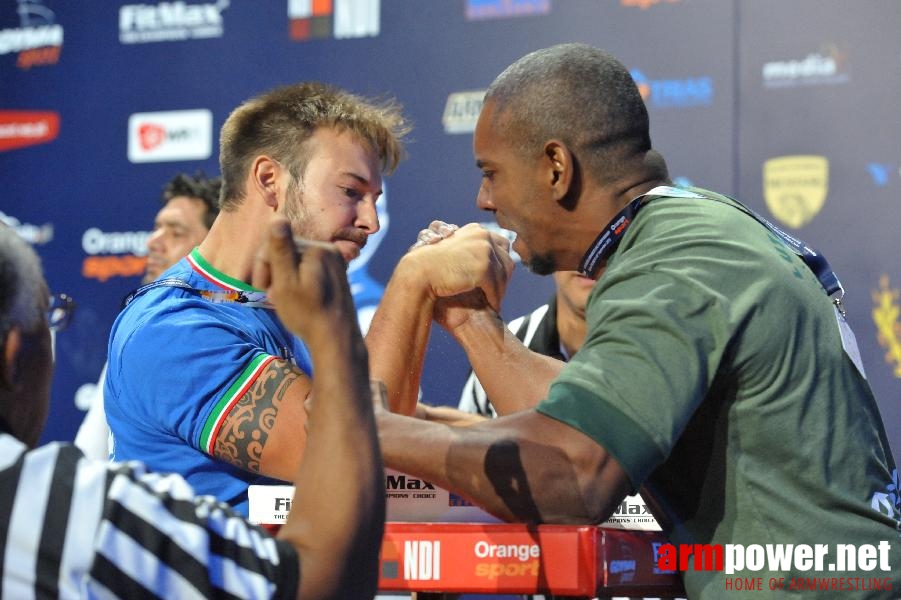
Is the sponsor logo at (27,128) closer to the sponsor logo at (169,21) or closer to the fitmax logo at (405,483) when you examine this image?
the sponsor logo at (169,21)

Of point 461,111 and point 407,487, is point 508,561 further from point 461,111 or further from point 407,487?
point 461,111

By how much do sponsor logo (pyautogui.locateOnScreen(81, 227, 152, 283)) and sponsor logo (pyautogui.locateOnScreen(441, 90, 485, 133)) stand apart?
1.37 metres

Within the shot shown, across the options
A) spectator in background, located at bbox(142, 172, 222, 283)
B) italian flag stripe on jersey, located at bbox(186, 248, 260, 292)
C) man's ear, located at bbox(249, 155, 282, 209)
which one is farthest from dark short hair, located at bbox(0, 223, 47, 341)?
spectator in background, located at bbox(142, 172, 222, 283)

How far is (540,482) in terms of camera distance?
1360mm

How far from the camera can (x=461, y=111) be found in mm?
4238

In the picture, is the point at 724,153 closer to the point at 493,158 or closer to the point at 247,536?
the point at 493,158

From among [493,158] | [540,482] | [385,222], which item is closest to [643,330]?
[540,482]

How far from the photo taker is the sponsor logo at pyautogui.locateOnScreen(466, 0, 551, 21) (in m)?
4.16

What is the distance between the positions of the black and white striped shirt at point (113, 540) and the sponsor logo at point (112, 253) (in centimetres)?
370

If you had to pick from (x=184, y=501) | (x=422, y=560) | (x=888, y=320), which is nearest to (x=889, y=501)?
(x=422, y=560)

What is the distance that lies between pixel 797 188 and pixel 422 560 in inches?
108

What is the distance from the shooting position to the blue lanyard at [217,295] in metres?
2.22

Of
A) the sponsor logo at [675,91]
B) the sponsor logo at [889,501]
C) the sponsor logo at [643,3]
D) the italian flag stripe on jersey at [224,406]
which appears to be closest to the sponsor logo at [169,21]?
the sponsor logo at [643,3]

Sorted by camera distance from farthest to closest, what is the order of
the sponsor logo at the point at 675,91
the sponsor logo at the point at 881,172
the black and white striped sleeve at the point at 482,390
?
the sponsor logo at the point at 675,91 < the sponsor logo at the point at 881,172 < the black and white striped sleeve at the point at 482,390
